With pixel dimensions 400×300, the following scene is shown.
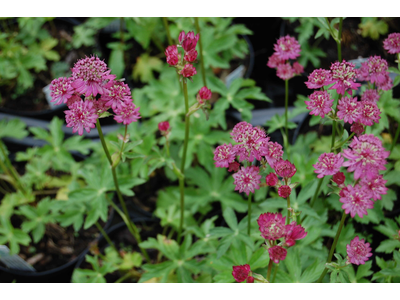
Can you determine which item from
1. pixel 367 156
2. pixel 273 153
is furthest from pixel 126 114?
pixel 367 156

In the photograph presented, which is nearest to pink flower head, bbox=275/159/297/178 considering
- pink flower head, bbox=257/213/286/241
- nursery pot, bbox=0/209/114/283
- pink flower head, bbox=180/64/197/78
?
pink flower head, bbox=257/213/286/241

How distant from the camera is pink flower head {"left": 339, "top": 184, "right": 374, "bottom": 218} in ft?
2.98

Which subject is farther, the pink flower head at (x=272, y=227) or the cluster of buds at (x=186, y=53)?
the cluster of buds at (x=186, y=53)

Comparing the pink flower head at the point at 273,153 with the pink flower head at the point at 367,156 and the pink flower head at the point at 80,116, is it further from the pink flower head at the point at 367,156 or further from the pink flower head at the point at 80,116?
the pink flower head at the point at 80,116

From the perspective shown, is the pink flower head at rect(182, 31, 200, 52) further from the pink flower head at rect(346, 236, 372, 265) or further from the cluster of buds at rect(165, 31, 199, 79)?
the pink flower head at rect(346, 236, 372, 265)

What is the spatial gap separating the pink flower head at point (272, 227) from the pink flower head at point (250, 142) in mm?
169

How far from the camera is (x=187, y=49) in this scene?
106 centimetres

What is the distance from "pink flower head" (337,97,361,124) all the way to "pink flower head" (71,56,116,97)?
665 millimetres

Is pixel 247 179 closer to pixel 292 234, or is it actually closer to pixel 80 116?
pixel 292 234

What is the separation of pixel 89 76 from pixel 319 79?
2.18 feet

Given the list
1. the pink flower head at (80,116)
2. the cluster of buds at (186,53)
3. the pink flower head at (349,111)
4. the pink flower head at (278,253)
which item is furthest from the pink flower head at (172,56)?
the pink flower head at (278,253)

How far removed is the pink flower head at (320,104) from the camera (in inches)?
40.4

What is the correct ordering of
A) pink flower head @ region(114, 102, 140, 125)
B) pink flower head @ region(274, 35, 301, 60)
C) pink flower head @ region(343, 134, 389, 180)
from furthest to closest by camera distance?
pink flower head @ region(274, 35, 301, 60), pink flower head @ region(114, 102, 140, 125), pink flower head @ region(343, 134, 389, 180)

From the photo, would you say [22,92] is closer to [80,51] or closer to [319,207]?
[80,51]
